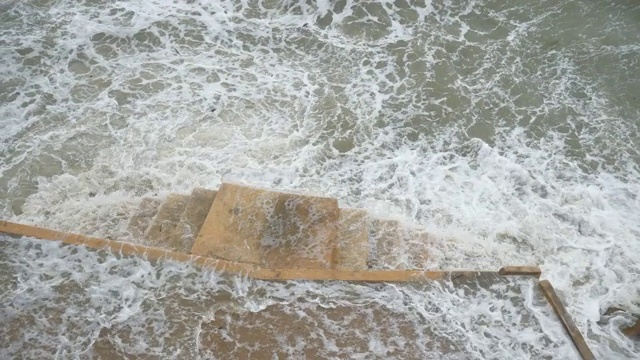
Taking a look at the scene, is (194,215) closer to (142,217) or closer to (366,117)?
(142,217)

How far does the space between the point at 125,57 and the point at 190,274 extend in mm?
3825

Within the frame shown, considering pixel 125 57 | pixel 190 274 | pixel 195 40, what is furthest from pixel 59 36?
pixel 190 274

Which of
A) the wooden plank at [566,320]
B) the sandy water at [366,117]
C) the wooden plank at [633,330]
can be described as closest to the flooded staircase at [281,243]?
the wooden plank at [566,320]

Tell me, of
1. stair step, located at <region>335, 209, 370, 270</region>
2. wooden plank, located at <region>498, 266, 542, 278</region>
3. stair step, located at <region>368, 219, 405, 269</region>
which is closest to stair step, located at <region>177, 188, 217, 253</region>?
stair step, located at <region>335, 209, 370, 270</region>

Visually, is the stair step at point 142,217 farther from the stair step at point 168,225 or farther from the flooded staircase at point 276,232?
the stair step at point 168,225

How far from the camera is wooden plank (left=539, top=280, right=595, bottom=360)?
12.0ft

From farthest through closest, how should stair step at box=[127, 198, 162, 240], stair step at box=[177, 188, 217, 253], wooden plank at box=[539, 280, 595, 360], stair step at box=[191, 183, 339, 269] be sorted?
stair step at box=[127, 198, 162, 240]
stair step at box=[177, 188, 217, 253]
stair step at box=[191, 183, 339, 269]
wooden plank at box=[539, 280, 595, 360]

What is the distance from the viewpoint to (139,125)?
572cm

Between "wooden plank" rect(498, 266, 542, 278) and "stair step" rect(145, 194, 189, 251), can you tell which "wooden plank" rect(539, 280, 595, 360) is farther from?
"stair step" rect(145, 194, 189, 251)

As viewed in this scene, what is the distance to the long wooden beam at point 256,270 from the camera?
3.96 meters

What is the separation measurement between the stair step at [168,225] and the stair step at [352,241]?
4.42 ft

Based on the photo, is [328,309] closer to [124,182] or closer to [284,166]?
[284,166]

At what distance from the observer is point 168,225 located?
4352 mm

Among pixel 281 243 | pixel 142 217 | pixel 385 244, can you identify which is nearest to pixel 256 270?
pixel 281 243
